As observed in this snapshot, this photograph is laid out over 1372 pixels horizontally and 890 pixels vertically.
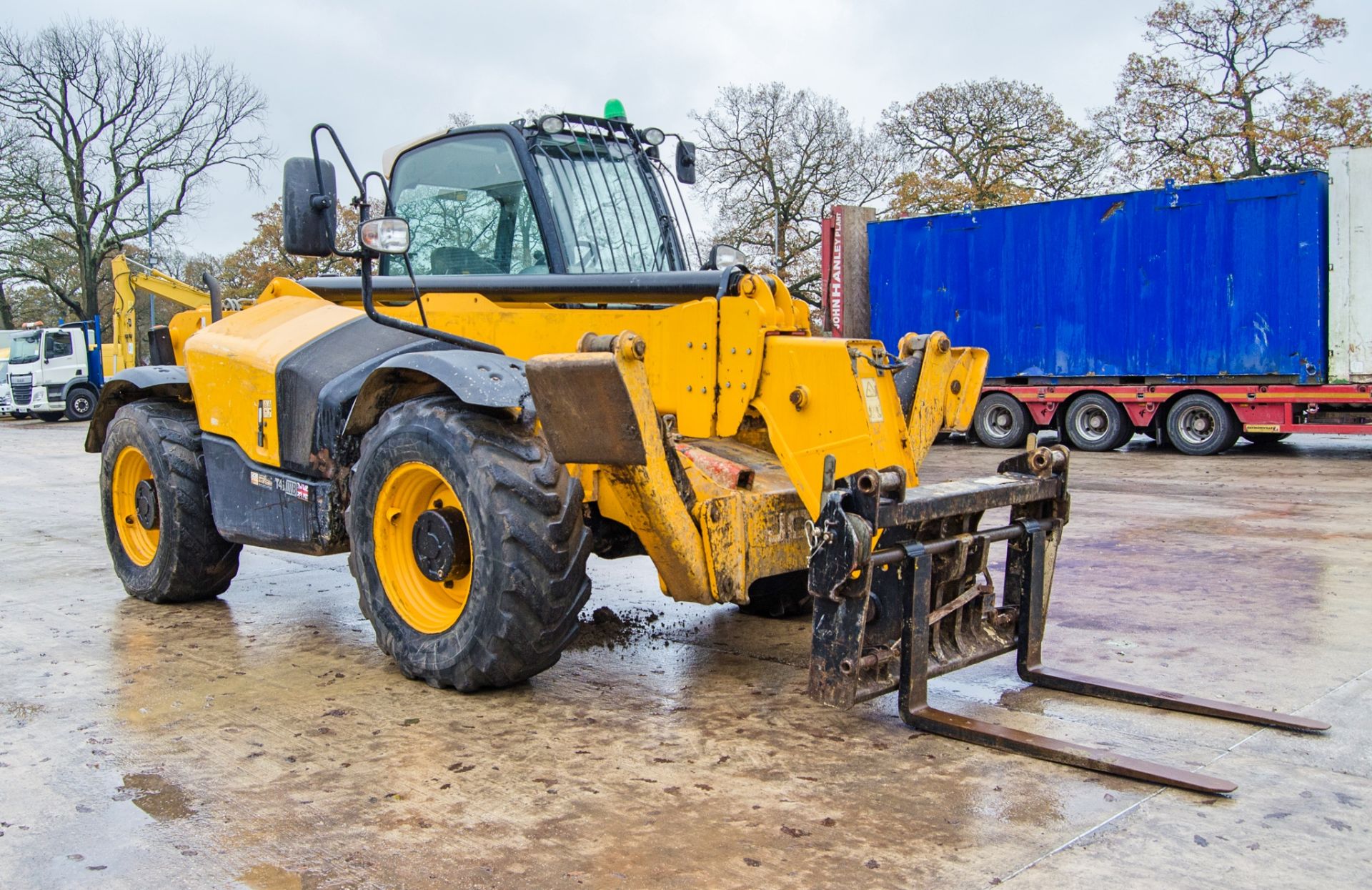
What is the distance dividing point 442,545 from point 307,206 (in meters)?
1.45

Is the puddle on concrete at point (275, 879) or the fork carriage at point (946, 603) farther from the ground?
the fork carriage at point (946, 603)

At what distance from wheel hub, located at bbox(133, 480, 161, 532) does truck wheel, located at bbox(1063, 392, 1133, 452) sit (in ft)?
44.0

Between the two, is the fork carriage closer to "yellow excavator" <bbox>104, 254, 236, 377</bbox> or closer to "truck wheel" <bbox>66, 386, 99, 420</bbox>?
"yellow excavator" <bbox>104, 254, 236, 377</bbox>

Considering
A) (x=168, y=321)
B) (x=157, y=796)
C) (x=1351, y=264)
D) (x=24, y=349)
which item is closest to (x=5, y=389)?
(x=24, y=349)

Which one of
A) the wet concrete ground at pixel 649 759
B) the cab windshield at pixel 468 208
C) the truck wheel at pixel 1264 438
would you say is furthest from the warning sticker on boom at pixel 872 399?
the truck wheel at pixel 1264 438

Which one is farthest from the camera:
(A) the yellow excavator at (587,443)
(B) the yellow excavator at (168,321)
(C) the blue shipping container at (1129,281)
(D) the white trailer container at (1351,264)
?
(C) the blue shipping container at (1129,281)

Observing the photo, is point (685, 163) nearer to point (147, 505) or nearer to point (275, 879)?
point (147, 505)

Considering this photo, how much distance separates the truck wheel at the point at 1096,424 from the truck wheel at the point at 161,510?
1316 cm

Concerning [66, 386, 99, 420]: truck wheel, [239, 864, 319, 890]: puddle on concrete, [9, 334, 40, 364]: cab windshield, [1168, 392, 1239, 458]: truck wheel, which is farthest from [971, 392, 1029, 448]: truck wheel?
[9, 334, 40, 364]: cab windshield

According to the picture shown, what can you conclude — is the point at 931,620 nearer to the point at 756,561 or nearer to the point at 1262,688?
the point at 756,561

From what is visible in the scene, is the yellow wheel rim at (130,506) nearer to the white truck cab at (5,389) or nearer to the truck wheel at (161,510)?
the truck wheel at (161,510)

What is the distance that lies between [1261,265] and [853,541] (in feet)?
→ 44.6

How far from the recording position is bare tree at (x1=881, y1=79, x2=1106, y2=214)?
3055 cm

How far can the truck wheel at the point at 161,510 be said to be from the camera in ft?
20.6
